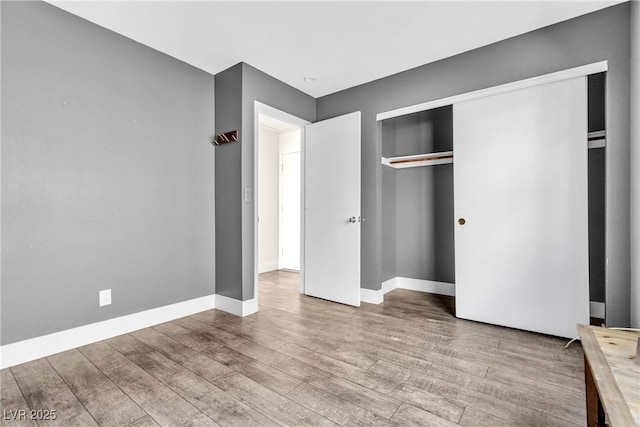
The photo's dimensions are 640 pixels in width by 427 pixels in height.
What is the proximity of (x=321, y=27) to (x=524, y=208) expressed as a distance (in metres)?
2.24

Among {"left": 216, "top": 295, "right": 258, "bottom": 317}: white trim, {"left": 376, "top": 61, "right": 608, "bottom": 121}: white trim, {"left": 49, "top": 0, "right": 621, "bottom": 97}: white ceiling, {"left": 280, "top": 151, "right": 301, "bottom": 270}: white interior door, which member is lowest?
{"left": 216, "top": 295, "right": 258, "bottom": 317}: white trim

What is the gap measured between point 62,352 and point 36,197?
1123mm

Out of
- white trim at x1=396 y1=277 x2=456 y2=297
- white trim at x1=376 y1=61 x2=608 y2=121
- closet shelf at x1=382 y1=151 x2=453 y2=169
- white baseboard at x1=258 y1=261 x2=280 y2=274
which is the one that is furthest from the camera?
white baseboard at x1=258 y1=261 x2=280 y2=274

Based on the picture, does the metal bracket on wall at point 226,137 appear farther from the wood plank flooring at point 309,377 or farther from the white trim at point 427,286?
the white trim at point 427,286

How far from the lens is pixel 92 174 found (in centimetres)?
240

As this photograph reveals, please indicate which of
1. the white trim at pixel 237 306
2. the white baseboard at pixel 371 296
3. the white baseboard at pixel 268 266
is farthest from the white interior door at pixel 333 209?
the white baseboard at pixel 268 266

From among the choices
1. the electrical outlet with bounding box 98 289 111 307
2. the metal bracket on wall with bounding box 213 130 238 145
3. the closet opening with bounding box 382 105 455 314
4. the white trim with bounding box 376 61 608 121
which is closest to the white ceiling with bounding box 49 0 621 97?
the white trim with bounding box 376 61 608 121

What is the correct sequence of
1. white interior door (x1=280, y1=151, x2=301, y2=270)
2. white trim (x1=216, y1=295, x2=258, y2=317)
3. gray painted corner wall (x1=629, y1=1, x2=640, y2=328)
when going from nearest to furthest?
gray painted corner wall (x1=629, y1=1, x2=640, y2=328) < white trim (x1=216, y1=295, x2=258, y2=317) < white interior door (x1=280, y1=151, x2=301, y2=270)

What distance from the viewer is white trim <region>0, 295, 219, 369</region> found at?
6.66 ft

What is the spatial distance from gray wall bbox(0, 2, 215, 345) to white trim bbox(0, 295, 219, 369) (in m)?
0.06

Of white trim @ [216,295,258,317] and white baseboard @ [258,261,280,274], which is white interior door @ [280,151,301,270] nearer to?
white baseboard @ [258,261,280,274]

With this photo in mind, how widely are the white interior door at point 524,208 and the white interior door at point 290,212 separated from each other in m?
3.01

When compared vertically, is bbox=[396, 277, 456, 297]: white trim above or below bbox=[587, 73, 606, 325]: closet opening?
below

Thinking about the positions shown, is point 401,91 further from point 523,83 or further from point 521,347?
point 521,347
